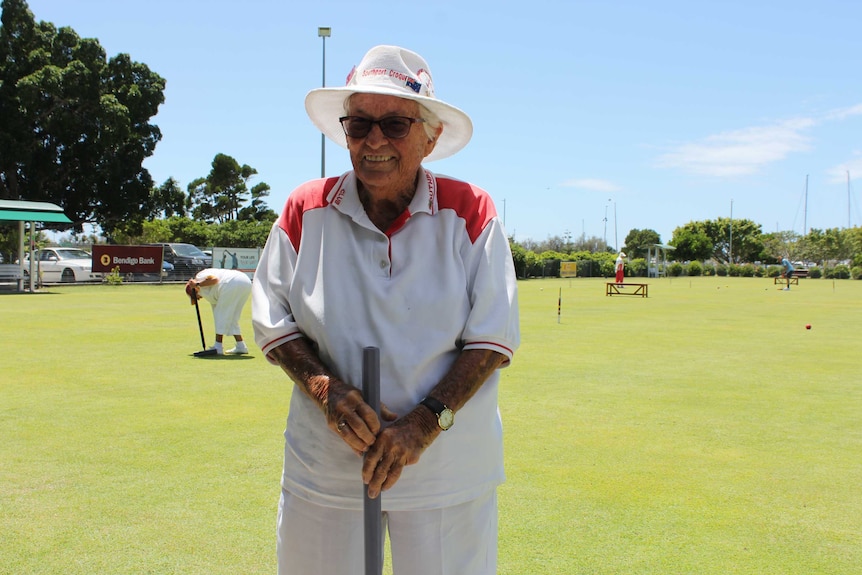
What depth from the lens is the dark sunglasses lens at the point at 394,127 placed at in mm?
2232

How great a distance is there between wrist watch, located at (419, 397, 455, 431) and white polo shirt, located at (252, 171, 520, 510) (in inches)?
2.5

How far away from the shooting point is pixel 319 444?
2176 mm

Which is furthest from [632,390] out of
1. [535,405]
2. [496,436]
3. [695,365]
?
[496,436]

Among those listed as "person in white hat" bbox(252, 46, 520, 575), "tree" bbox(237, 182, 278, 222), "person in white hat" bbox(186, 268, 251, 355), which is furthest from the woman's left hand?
A: "tree" bbox(237, 182, 278, 222)

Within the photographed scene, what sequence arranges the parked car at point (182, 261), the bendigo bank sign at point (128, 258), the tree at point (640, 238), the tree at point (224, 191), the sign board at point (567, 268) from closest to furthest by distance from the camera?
1. the bendigo bank sign at point (128, 258)
2. the parked car at point (182, 261)
3. the sign board at point (567, 268)
4. the tree at point (224, 191)
5. the tree at point (640, 238)

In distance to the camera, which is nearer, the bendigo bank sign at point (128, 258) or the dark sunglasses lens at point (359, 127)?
the dark sunglasses lens at point (359, 127)

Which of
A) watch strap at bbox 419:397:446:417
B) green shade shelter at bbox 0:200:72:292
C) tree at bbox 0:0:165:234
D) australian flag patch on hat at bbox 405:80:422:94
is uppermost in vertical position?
tree at bbox 0:0:165:234

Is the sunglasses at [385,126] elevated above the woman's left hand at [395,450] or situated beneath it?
elevated above

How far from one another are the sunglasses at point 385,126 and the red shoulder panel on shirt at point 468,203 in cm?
20

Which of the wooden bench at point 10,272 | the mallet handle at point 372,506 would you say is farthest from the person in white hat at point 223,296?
the wooden bench at point 10,272

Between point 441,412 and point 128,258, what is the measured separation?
32988 mm

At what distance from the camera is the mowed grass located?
3799mm

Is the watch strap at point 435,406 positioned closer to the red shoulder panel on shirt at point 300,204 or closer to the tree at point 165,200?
the red shoulder panel on shirt at point 300,204

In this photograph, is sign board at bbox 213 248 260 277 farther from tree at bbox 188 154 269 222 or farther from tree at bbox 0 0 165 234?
tree at bbox 188 154 269 222
